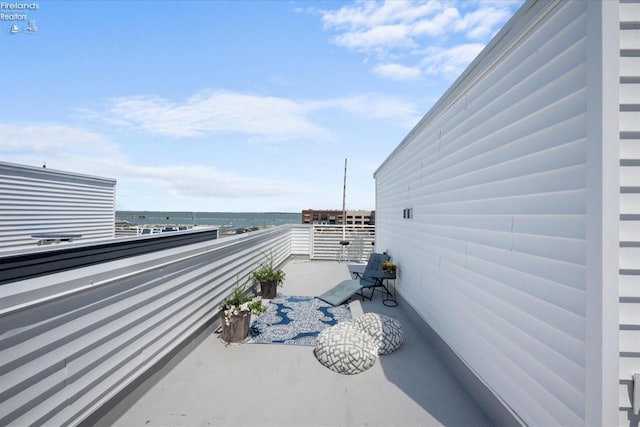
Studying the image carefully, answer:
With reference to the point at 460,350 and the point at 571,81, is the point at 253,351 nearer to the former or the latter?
the point at 460,350

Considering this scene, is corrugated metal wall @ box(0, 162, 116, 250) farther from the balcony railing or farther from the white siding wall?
the white siding wall

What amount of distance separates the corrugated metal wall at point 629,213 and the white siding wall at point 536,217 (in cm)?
12

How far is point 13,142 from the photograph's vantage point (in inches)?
334

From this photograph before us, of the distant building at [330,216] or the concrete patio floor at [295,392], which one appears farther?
the distant building at [330,216]

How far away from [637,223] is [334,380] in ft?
8.23

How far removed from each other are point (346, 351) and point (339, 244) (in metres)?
6.89

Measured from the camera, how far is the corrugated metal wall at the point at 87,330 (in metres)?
1.35

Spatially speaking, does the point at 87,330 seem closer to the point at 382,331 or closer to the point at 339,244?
the point at 382,331

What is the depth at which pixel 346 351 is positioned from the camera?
2.80 meters

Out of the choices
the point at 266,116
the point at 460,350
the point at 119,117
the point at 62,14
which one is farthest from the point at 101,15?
the point at 460,350

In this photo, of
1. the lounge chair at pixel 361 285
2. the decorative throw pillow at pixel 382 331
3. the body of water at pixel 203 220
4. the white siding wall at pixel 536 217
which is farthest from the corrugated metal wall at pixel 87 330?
the body of water at pixel 203 220

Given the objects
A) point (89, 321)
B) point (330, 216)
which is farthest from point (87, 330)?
point (330, 216)

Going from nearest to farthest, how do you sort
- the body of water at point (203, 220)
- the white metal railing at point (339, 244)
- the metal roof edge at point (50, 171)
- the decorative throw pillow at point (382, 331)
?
the decorative throw pillow at point (382, 331) < the metal roof edge at point (50, 171) < the white metal railing at point (339, 244) < the body of water at point (203, 220)

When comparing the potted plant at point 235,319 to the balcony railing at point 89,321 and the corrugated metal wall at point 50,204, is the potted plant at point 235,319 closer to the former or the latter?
the balcony railing at point 89,321
